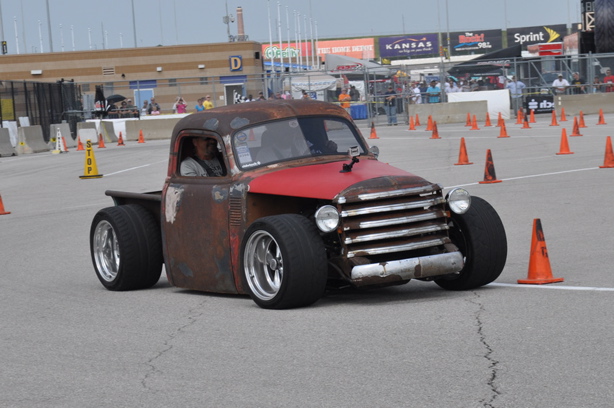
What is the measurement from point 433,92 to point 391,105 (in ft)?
6.67

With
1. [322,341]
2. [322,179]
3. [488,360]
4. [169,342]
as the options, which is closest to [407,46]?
[322,179]

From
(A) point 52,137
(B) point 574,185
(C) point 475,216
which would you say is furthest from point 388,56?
(C) point 475,216

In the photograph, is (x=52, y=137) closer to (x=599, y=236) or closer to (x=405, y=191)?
(x=599, y=236)

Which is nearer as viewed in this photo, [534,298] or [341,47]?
[534,298]

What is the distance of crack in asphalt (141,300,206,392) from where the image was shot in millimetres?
6441

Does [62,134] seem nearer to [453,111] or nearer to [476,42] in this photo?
[453,111]

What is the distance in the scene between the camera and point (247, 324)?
796 centimetres

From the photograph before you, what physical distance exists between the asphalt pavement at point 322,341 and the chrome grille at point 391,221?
1.61 feet

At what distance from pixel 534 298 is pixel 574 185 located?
32.5 ft

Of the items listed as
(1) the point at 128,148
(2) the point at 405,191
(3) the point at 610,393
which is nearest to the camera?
(3) the point at 610,393

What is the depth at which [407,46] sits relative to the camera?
5989 inches

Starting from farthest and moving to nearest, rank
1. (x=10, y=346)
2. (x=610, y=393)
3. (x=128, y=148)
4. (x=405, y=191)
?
Answer: 1. (x=128, y=148)
2. (x=405, y=191)
3. (x=10, y=346)
4. (x=610, y=393)

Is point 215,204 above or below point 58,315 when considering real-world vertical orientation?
above

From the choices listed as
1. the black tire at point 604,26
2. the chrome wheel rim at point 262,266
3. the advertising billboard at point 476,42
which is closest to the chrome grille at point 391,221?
the chrome wheel rim at point 262,266
